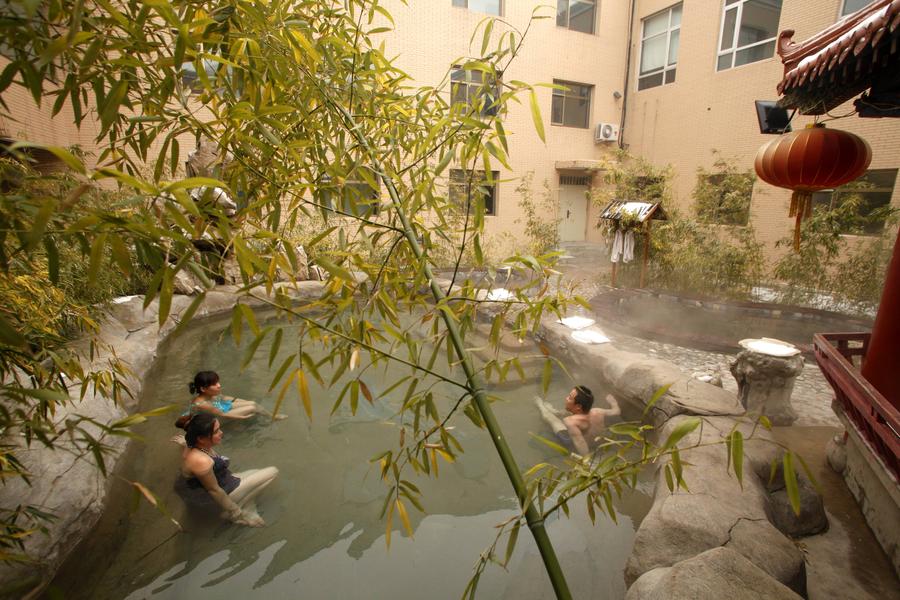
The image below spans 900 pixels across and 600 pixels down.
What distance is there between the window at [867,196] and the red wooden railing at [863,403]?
18.6 ft

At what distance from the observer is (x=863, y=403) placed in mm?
2180

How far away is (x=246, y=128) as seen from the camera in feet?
3.82

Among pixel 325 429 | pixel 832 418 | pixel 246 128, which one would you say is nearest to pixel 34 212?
pixel 246 128

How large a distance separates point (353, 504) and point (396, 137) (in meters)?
2.96

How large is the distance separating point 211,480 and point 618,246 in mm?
7289

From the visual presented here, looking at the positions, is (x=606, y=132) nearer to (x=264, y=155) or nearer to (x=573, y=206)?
(x=573, y=206)

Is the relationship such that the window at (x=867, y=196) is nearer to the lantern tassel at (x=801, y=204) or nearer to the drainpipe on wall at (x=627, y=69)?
the lantern tassel at (x=801, y=204)

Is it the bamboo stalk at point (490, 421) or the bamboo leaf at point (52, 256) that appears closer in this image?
the bamboo leaf at point (52, 256)

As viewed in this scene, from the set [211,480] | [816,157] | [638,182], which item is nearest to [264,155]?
[211,480]

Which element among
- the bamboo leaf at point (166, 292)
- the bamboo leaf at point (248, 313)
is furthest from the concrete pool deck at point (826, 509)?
the bamboo leaf at point (166, 292)

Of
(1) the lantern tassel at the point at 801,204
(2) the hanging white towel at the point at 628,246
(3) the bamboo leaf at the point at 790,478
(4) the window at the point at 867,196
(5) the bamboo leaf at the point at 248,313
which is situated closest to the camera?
(5) the bamboo leaf at the point at 248,313

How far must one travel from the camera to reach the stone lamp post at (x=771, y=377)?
3.72 metres

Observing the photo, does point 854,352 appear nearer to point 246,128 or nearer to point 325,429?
point 246,128

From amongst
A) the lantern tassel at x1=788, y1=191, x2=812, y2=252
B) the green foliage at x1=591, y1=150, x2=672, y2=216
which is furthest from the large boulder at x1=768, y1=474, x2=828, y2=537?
the green foliage at x1=591, y1=150, x2=672, y2=216
